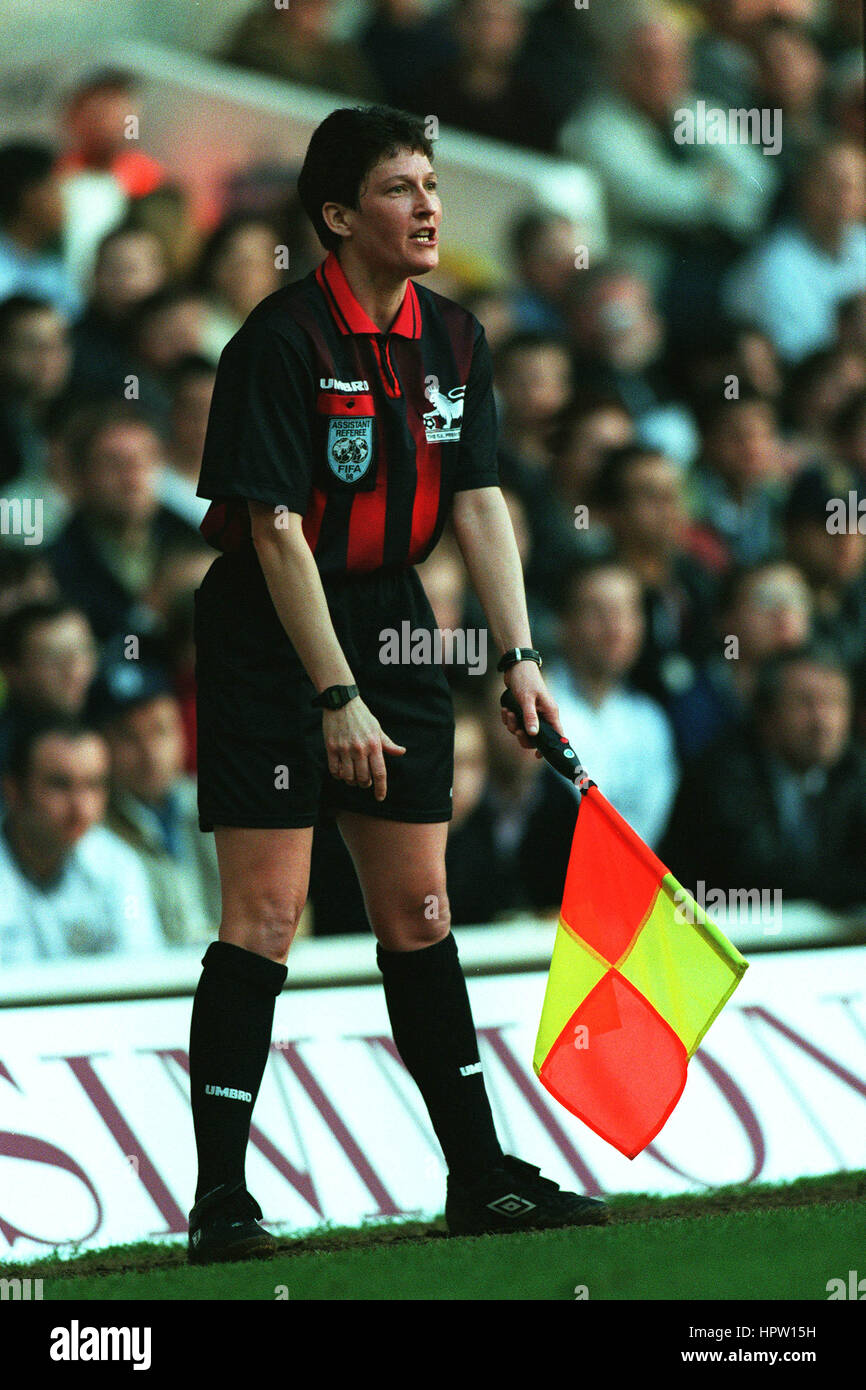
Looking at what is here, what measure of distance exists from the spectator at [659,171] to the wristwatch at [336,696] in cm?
380

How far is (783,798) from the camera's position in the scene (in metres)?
5.58

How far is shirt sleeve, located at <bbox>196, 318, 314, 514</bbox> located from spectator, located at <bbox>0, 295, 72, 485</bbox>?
221cm

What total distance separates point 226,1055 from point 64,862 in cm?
167

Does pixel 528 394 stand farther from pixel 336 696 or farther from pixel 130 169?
pixel 336 696

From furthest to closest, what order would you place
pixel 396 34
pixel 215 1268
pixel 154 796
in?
pixel 396 34
pixel 154 796
pixel 215 1268

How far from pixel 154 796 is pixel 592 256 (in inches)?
104

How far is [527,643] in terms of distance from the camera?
3.48 metres

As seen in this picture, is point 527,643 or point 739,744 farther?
point 739,744

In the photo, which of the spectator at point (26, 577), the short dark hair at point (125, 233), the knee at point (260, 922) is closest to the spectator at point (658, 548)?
the short dark hair at point (125, 233)

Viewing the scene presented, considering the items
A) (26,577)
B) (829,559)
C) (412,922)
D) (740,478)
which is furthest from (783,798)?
(412,922)

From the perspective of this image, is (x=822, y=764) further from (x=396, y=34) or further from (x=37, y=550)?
(x=396, y=34)

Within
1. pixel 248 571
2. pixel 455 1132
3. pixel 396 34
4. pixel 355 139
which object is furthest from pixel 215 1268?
pixel 396 34

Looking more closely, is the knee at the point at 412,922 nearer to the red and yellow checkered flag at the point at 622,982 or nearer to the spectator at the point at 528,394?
the red and yellow checkered flag at the point at 622,982

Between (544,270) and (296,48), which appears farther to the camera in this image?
(544,270)
